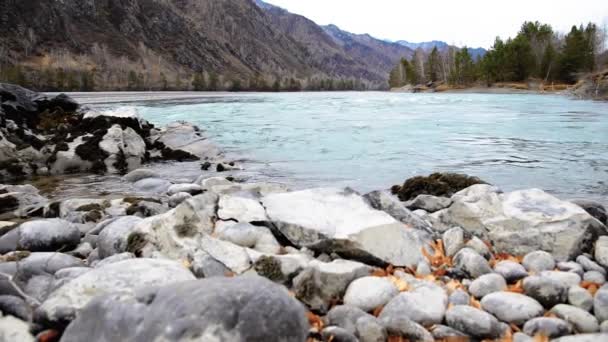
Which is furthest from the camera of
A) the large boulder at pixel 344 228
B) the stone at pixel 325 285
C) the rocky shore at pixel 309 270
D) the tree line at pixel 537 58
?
the tree line at pixel 537 58

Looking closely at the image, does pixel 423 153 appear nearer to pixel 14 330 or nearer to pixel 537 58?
pixel 14 330

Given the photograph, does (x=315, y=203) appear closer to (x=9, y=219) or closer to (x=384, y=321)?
(x=384, y=321)

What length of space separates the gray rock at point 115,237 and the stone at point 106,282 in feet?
4.16

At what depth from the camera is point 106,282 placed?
3.82 metres

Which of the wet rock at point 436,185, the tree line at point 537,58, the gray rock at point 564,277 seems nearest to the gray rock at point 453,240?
Answer: the gray rock at point 564,277

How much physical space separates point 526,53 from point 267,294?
317ft

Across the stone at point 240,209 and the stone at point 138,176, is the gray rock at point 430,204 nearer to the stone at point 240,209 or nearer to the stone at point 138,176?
the stone at point 240,209

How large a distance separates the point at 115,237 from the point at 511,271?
14.0ft

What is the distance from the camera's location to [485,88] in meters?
87.9

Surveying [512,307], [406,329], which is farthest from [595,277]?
[406,329]

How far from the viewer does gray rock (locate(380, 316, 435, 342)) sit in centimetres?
365

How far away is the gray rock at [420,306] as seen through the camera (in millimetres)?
3877

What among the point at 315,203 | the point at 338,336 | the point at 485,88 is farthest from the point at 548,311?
the point at 485,88

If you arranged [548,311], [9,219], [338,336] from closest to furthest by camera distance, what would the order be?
[338,336] → [548,311] → [9,219]
